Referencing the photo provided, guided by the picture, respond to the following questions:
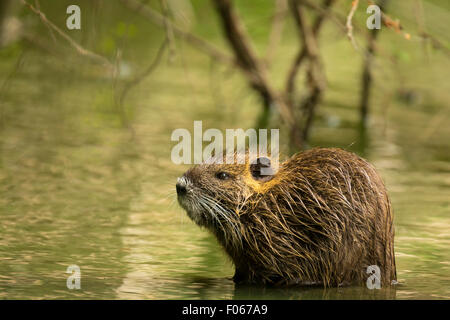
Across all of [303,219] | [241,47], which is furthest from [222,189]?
[241,47]

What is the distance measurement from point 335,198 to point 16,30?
2.00 m

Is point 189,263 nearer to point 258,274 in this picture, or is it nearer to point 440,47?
point 258,274

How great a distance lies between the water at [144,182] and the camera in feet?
16.8

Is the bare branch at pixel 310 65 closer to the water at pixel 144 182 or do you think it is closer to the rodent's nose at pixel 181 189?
the water at pixel 144 182

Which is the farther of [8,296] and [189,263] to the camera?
[189,263]

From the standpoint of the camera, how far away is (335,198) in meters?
5.07

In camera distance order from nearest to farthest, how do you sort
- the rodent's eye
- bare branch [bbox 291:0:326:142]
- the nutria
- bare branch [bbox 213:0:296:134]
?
the nutria, the rodent's eye, bare branch [bbox 291:0:326:142], bare branch [bbox 213:0:296:134]

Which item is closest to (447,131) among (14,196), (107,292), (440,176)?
(440,176)

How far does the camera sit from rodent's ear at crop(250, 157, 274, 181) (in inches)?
211

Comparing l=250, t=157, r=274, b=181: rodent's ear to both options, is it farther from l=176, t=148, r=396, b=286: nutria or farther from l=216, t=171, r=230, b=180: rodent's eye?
l=216, t=171, r=230, b=180: rodent's eye

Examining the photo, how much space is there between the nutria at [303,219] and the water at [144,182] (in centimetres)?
13

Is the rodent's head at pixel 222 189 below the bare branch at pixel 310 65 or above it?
below

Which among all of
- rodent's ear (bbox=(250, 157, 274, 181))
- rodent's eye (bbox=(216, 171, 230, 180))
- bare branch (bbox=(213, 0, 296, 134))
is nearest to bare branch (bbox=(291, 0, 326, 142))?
bare branch (bbox=(213, 0, 296, 134))

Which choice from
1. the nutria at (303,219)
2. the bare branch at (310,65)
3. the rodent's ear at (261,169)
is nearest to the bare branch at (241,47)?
the bare branch at (310,65)
